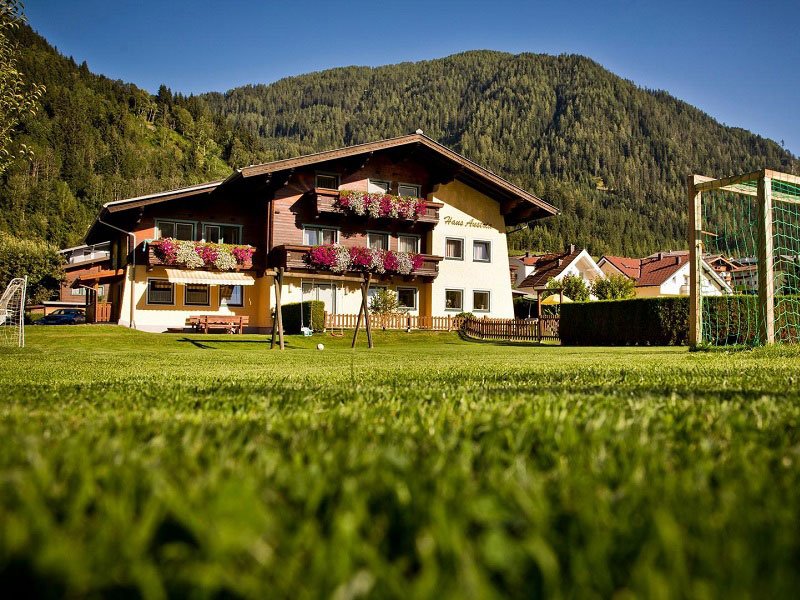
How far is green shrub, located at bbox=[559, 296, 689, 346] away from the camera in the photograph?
2098 cm

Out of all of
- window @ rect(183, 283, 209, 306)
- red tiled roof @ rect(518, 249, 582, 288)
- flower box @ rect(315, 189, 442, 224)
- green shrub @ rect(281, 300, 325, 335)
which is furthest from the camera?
red tiled roof @ rect(518, 249, 582, 288)

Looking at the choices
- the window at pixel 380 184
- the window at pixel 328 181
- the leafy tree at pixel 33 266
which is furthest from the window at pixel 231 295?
the leafy tree at pixel 33 266

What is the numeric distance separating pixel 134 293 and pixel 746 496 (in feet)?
103

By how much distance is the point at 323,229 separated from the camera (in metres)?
31.6

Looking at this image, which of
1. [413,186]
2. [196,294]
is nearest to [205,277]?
[196,294]

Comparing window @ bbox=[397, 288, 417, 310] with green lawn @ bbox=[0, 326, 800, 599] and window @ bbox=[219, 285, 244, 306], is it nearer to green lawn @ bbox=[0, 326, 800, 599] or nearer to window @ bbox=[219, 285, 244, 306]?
window @ bbox=[219, 285, 244, 306]

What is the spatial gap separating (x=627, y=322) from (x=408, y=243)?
1416cm

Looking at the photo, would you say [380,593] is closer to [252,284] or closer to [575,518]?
[575,518]

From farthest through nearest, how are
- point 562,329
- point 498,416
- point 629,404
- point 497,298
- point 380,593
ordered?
point 497,298 → point 562,329 → point 629,404 → point 498,416 → point 380,593

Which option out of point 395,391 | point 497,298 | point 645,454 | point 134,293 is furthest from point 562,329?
point 645,454

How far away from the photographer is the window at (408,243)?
33531 mm

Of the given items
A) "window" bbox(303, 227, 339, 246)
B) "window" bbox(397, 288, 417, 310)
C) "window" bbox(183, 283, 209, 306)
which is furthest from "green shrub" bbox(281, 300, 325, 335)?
"window" bbox(397, 288, 417, 310)

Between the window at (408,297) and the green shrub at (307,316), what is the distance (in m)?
6.71

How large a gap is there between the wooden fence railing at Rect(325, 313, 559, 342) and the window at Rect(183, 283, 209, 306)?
7.00 metres
